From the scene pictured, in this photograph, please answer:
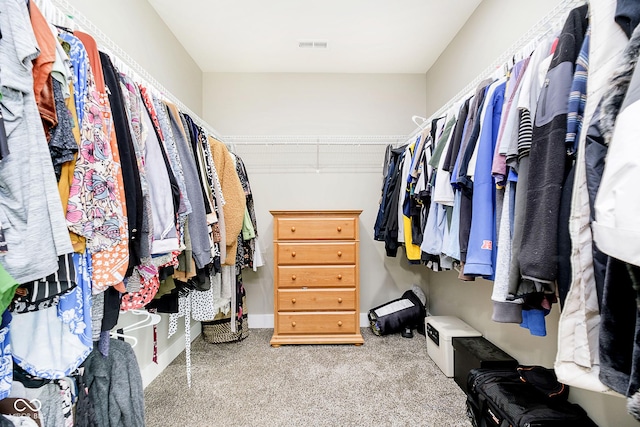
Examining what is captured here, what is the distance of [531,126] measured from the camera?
0.90 m

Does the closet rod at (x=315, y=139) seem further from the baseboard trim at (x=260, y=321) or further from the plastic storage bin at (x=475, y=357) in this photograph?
the plastic storage bin at (x=475, y=357)

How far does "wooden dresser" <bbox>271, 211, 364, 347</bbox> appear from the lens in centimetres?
232

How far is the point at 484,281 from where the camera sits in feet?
6.25

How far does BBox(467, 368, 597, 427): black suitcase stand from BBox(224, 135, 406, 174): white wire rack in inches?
77.2

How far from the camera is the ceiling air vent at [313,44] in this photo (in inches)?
92.0

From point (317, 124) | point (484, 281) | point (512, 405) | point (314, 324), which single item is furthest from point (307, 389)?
point (317, 124)

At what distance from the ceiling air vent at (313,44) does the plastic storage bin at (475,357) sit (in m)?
2.45

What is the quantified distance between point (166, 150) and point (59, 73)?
0.44 meters

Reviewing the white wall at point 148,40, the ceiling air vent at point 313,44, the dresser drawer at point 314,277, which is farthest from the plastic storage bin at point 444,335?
the white wall at point 148,40

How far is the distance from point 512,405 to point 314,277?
4.76ft

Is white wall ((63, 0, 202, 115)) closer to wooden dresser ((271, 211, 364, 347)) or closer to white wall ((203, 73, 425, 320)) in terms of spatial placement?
white wall ((203, 73, 425, 320))

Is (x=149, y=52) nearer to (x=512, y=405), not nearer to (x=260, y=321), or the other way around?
(x=260, y=321)

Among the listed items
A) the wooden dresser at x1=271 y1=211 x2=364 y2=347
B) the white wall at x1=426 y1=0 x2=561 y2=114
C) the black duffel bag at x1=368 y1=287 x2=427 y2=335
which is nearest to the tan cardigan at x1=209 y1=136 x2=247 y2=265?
the wooden dresser at x1=271 y1=211 x2=364 y2=347

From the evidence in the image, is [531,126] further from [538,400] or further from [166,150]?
[166,150]
